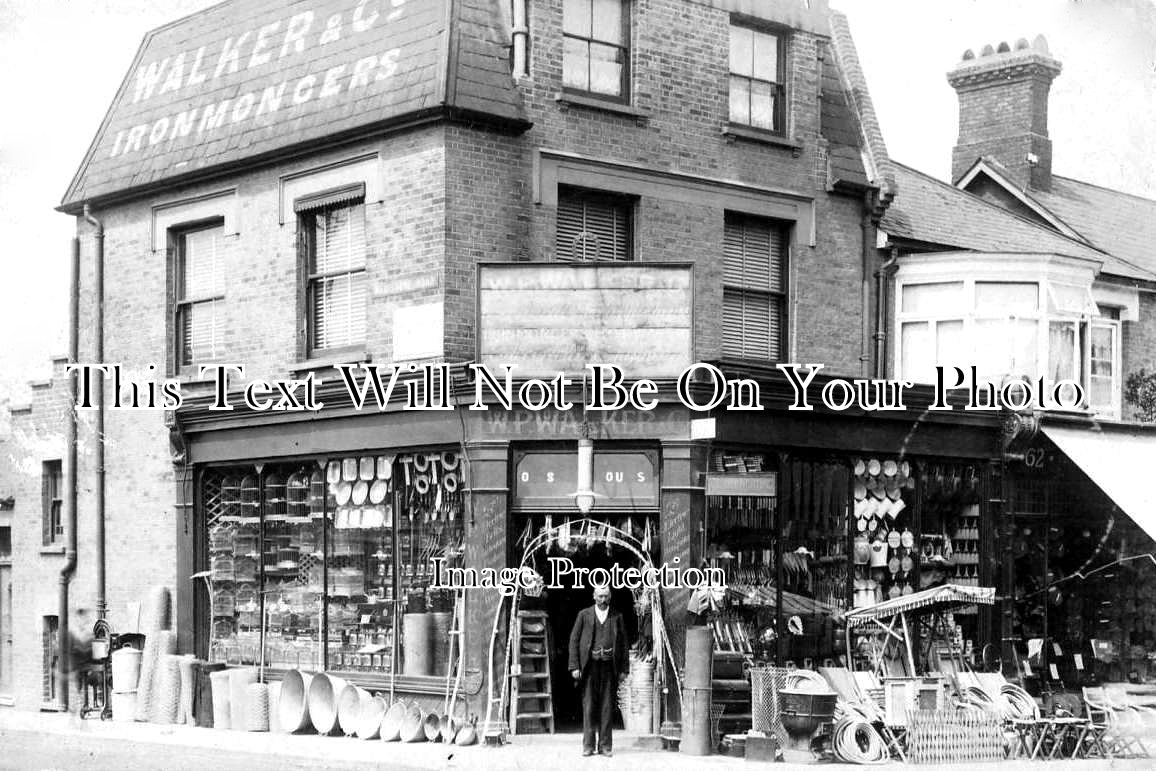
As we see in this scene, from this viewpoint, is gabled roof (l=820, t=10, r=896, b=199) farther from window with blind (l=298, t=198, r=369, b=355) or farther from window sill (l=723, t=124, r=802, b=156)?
window with blind (l=298, t=198, r=369, b=355)

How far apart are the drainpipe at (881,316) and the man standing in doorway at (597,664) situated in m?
7.00

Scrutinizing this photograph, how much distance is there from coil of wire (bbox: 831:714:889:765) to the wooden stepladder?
130 inches

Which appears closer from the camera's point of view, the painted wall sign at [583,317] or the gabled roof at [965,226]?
the painted wall sign at [583,317]

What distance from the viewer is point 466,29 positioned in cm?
1922

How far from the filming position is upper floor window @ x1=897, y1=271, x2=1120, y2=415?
22500 mm

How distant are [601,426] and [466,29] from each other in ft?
16.1

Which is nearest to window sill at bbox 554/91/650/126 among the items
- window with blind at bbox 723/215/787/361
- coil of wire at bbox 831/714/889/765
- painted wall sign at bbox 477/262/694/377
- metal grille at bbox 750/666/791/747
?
window with blind at bbox 723/215/787/361

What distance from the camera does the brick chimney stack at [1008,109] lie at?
2769 centimetres

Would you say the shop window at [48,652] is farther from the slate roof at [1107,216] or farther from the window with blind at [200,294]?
the slate roof at [1107,216]

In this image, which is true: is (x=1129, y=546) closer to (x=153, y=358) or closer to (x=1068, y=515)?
(x=1068, y=515)

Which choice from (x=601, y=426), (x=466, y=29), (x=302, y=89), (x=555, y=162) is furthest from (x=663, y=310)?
(x=302, y=89)

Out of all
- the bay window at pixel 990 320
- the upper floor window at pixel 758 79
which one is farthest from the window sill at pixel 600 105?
the bay window at pixel 990 320

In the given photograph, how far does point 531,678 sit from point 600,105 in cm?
→ 677

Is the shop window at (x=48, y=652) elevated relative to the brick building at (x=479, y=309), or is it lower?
lower
